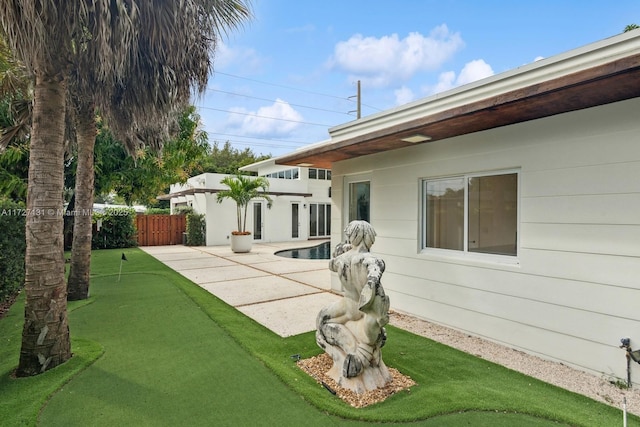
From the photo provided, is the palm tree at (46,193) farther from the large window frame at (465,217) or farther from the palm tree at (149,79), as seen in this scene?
the large window frame at (465,217)

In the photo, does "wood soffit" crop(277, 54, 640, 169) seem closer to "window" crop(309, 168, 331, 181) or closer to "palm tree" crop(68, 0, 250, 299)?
"palm tree" crop(68, 0, 250, 299)

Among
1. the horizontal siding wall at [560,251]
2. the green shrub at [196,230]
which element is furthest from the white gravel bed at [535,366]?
the green shrub at [196,230]

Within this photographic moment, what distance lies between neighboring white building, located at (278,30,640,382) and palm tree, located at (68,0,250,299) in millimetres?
2821

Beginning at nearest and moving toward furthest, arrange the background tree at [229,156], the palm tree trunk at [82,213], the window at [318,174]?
the palm tree trunk at [82,213]
the window at [318,174]
the background tree at [229,156]

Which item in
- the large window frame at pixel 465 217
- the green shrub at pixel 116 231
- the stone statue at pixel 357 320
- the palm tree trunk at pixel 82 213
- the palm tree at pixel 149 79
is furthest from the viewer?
the green shrub at pixel 116 231

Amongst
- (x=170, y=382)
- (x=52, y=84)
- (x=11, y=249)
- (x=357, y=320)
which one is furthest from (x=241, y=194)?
(x=357, y=320)

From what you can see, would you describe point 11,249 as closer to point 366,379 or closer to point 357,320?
point 357,320

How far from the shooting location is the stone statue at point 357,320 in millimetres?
3455

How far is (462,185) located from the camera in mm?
5645

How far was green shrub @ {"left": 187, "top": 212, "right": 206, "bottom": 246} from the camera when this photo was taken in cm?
1927

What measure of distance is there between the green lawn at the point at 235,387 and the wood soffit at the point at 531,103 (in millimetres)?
3186

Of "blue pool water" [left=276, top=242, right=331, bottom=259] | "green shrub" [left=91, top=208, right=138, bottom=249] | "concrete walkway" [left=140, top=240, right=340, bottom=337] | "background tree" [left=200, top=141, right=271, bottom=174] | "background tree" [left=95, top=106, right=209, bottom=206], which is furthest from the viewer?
"background tree" [left=200, top=141, right=271, bottom=174]

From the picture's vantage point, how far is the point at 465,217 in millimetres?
5590

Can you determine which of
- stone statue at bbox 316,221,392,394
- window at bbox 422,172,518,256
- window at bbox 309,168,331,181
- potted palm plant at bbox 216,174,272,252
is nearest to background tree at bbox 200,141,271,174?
window at bbox 309,168,331,181
